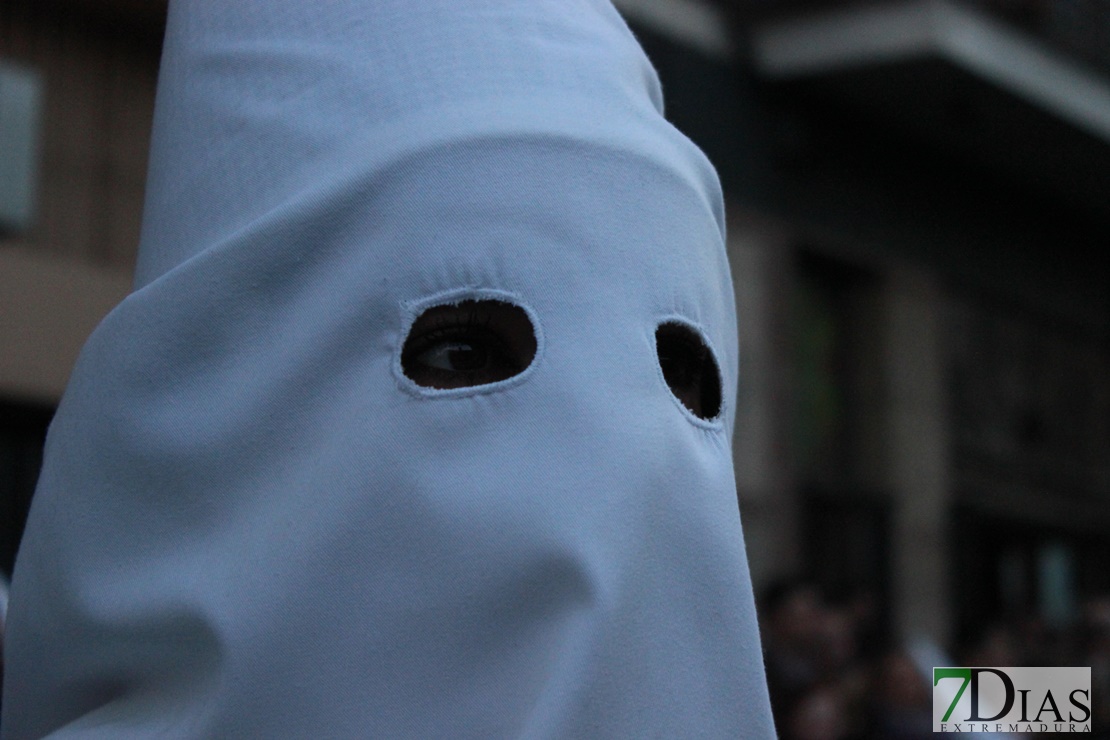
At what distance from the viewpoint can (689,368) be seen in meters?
1.96

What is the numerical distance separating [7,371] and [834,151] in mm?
6090

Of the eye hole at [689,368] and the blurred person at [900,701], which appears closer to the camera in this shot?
the eye hole at [689,368]

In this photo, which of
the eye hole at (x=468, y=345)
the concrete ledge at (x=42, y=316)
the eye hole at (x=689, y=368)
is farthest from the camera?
the concrete ledge at (x=42, y=316)

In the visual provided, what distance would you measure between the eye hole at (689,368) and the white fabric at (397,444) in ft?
0.09

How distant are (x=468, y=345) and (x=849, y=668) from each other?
4266mm

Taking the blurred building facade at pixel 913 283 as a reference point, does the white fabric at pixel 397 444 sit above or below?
below

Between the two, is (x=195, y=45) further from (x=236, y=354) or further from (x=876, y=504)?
(x=876, y=504)

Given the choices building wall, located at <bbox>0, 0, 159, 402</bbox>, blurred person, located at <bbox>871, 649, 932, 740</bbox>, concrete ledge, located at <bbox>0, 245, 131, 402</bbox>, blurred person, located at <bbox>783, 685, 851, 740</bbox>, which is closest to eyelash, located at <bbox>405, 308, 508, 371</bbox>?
blurred person, located at <bbox>783, 685, 851, 740</bbox>

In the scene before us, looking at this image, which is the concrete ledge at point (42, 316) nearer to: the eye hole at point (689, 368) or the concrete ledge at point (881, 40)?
the eye hole at point (689, 368)

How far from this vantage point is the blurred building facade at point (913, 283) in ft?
32.1

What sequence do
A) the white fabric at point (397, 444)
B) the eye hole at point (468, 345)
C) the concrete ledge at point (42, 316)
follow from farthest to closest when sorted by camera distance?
the concrete ledge at point (42, 316)
the eye hole at point (468, 345)
the white fabric at point (397, 444)

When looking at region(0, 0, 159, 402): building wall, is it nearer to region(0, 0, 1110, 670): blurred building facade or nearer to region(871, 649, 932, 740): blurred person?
region(0, 0, 1110, 670): blurred building facade

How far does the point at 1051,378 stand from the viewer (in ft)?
41.7

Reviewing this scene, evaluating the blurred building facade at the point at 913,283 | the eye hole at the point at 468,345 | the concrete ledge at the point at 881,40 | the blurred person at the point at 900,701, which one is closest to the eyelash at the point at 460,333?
the eye hole at the point at 468,345
